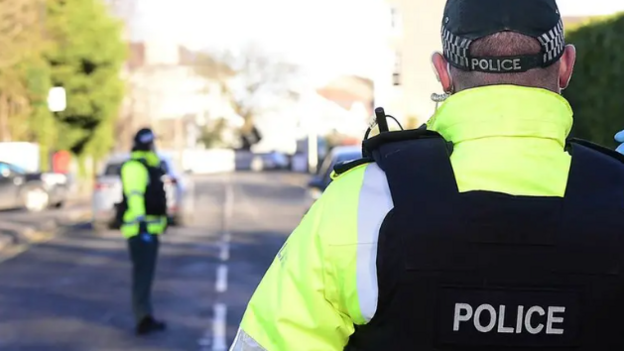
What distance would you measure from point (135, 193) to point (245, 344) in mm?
7009

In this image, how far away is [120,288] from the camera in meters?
12.1

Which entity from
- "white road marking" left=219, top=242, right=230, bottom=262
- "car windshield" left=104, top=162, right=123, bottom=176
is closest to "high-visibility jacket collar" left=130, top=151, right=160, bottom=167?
"white road marking" left=219, top=242, right=230, bottom=262

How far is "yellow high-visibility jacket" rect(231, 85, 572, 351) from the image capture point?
1.89m

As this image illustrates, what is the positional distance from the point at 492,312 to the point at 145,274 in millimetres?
7306

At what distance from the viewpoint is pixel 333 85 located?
83500 mm

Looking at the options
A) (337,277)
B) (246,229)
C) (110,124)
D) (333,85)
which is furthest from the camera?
(333,85)

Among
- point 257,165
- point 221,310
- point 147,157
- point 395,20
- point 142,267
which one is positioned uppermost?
point 395,20

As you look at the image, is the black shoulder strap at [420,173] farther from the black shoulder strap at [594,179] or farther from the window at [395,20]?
the window at [395,20]

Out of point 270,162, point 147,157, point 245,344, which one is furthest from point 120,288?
point 270,162

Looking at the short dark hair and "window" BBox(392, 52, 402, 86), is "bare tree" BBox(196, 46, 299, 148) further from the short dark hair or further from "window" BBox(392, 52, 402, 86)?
the short dark hair

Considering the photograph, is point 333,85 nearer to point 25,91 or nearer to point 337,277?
point 25,91

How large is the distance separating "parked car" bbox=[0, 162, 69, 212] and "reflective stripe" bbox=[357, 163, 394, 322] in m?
24.0

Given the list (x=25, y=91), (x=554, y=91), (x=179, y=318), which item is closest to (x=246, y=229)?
(x=179, y=318)

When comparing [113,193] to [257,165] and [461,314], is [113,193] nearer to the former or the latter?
[461,314]
